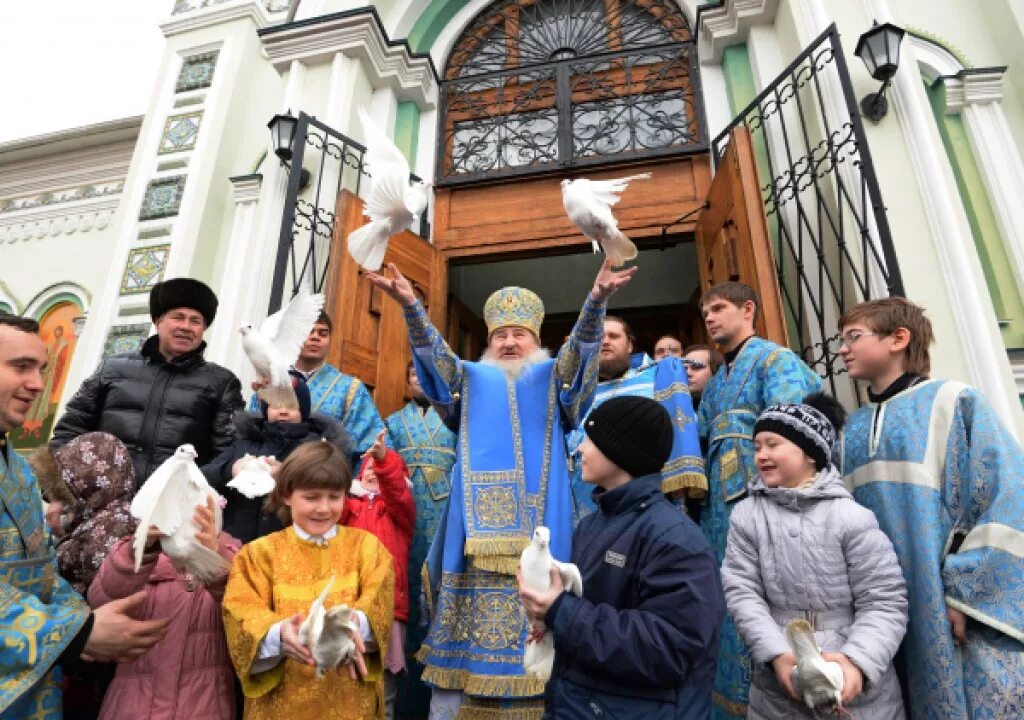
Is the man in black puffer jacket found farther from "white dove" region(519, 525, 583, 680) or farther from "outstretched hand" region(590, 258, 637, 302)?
"white dove" region(519, 525, 583, 680)

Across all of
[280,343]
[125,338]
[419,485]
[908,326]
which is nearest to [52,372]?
[125,338]

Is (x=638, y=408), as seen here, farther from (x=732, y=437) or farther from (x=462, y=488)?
(x=732, y=437)

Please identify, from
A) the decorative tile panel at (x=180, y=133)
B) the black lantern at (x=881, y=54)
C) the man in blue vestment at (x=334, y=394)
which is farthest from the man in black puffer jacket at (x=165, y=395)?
the black lantern at (x=881, y=54)

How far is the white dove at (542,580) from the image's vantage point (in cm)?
137

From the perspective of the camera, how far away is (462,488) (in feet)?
7.52

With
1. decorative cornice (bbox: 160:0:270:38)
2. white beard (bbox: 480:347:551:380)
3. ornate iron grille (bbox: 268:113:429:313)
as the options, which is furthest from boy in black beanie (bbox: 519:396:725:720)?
decorative cornice (bbox: 160:0:270:38)

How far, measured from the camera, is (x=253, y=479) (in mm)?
2074

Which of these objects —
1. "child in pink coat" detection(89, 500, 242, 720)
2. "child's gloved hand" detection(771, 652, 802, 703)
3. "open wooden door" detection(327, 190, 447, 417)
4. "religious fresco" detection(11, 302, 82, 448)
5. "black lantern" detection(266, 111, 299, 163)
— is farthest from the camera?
"religious fresco" detection(11, 302, 82, 448)

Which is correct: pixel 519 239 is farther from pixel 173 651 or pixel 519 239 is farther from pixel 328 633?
pixel 328 633

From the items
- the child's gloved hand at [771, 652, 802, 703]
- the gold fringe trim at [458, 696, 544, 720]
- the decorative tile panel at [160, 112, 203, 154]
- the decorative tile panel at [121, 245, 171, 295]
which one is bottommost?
the gold fringe trim at [458, 696, 544, 720]

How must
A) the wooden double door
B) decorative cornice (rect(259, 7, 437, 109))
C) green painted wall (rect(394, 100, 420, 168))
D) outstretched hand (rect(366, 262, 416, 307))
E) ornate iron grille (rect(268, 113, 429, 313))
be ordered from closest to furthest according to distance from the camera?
outstretched hand (rect(366, 262, 416, 307)) → the wooden double door → ornate iron grille (rect(268, 113, 429, 313)) → decorative cornice (rect(259, 7, 437, 109)) → green painted wall (rect(394, 100, 420, 168))

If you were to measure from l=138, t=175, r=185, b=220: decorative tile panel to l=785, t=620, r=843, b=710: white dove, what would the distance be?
19.5 ft

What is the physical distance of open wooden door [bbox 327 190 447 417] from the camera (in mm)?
4188

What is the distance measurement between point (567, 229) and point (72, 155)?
736 cm
